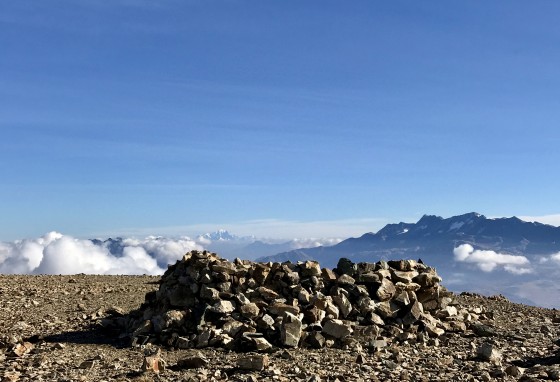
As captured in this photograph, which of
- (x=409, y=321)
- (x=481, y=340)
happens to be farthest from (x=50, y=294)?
(x=481, y=340)

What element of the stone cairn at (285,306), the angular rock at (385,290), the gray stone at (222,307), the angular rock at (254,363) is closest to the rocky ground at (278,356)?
the angular rock at (254,363)

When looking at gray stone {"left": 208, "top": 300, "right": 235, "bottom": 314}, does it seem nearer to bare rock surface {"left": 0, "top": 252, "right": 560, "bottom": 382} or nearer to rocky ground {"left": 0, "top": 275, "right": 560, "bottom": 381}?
bare rock surface {"left": 0, "top": 252, "right": 560, "bottom": 382}

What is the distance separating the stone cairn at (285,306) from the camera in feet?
61.7

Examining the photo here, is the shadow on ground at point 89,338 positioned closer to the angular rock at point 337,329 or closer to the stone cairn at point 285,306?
the stone cairn at point 285,306

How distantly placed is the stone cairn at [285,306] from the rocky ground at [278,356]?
1.89 feet

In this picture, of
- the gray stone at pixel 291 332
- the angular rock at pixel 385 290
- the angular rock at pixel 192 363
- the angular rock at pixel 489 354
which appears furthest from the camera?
the angular rock at pixel 385 290

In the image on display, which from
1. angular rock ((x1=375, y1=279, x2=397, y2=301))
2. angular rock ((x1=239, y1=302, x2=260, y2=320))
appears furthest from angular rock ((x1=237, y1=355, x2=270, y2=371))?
angular rock ((x1=375, y1=279, x2=397, y2=301))

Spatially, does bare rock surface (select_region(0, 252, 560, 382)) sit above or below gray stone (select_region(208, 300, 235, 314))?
below

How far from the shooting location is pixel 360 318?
2075 cm

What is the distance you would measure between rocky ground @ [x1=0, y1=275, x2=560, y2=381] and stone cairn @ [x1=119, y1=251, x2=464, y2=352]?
0.58 metres

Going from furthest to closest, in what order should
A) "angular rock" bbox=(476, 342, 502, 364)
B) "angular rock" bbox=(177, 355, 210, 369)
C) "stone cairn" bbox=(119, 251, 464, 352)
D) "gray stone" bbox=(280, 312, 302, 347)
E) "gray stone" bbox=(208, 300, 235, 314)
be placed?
"gray stone" bbox=(208, 300, 235, 314)
"stone cairn" bbox=(119, 251, 464, 352)
"gray stone" bbox=(280, 312, 302, 347)
"angular rock" bbox=(476, 342, 502, 364)
"angular rock" bbox=(177, 355, 210, 369)

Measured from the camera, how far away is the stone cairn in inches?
740

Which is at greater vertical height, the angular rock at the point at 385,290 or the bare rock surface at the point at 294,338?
the angular rock at the point at 385,290

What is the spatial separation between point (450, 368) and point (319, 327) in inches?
199
